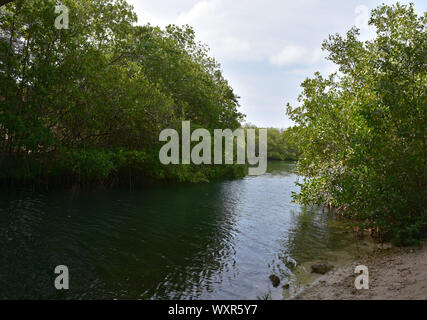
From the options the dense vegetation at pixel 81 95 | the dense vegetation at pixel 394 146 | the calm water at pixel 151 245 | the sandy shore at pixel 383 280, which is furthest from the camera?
the dense vegetation at pixel 81 95

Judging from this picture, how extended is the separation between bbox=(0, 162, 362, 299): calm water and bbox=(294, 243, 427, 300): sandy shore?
1.18m

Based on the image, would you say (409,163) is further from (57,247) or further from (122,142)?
(122,142)

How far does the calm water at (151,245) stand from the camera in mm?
9609

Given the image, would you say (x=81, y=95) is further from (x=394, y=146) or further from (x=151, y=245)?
(x=394, y=146)

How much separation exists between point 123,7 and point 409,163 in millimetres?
23387

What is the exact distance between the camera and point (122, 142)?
97.6 feet

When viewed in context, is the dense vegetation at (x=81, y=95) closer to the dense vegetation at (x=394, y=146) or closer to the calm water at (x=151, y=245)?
the calm water at (x=151, y=245)

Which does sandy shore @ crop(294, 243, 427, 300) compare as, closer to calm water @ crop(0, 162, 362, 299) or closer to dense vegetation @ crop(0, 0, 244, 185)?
calm water @ crop(0, 162, 362, 299)

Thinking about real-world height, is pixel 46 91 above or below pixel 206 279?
above

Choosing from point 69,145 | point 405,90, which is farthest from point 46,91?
point 405,90

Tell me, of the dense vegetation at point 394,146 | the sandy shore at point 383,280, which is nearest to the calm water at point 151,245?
the sandy shore at point 383,280

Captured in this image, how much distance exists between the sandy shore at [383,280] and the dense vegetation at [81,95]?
18730 mm

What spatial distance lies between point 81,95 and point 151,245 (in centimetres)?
1410
